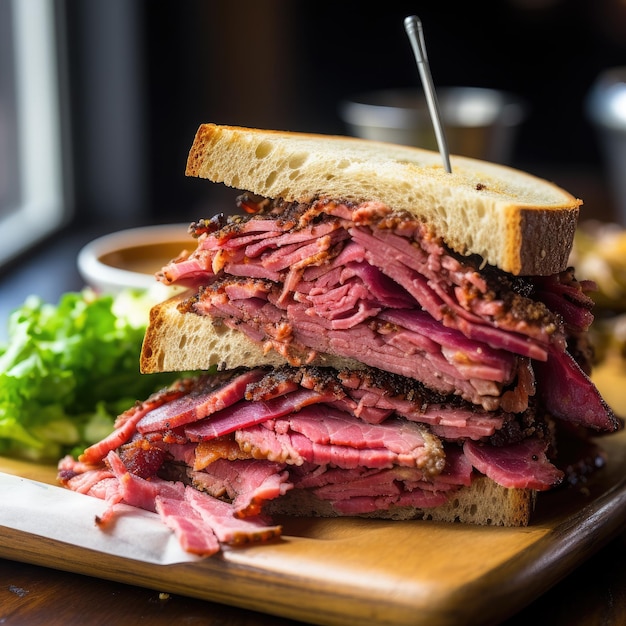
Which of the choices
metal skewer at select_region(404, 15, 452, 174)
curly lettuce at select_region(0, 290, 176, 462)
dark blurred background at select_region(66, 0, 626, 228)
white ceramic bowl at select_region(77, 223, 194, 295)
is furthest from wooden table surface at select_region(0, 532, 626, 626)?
dark blurred background at select_region(66, 0, 626, 228)

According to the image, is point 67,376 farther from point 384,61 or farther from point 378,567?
point 384,61

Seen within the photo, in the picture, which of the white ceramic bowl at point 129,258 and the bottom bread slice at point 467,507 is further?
the white ceramic bowl at point 129,258

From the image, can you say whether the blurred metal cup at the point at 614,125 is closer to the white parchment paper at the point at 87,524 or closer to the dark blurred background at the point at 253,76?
the dark blurred background at the point at 253,76

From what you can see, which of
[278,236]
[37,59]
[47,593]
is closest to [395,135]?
[37,59]

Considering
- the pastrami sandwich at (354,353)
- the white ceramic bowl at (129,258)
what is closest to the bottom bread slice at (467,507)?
the pastrami sandwich at (354,353)

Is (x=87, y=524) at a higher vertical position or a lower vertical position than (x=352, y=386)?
lower

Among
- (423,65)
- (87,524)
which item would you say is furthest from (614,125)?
(87,524)
